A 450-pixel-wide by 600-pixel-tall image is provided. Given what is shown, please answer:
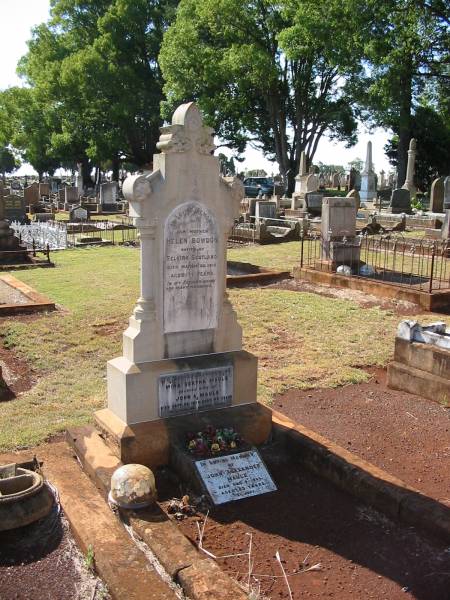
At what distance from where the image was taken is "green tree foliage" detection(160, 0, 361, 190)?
1273 inches

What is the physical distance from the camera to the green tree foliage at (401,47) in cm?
3030

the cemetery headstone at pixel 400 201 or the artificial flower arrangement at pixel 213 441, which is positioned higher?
the cemetery headstone at pixel 400 201

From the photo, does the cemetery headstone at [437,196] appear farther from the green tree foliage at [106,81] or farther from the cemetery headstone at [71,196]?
the green tree foliage at [106,81]

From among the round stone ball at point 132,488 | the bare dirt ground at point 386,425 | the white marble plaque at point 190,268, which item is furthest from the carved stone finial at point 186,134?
the bare dirt ground at point 386,425

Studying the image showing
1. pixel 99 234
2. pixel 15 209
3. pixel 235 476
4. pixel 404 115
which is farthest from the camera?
pixel 404 115

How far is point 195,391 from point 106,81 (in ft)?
134

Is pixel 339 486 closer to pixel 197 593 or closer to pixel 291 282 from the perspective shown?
pixel 197 593

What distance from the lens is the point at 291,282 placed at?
1410 centimetres

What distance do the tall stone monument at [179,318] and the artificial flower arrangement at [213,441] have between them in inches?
5.0

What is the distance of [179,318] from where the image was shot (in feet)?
16.6

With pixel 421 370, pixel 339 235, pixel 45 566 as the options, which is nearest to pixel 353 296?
pixel 339 235

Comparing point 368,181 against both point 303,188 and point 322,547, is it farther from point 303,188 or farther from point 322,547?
point 322,547

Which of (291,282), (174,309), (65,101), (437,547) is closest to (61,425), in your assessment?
(174,309)

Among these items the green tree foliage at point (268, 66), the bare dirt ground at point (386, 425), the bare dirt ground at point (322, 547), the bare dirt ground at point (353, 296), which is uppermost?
the green tree foliage at point (268, 66)
